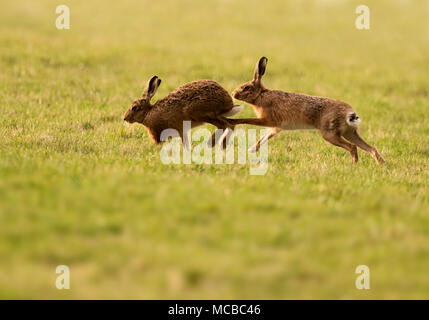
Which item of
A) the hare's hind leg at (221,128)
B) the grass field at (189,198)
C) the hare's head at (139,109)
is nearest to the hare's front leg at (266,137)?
the grass field at (189,198)

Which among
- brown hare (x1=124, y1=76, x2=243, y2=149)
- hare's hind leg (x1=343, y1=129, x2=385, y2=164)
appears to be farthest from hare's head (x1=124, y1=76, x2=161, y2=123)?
hare's hind leg (x1=343, y1=129, x2=385, y2=164)

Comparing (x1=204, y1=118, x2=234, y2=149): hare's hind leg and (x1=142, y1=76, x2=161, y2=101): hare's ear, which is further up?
(x1=142, y1=76, x2=161, y2=101): hare's ear

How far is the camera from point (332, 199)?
7695 mm

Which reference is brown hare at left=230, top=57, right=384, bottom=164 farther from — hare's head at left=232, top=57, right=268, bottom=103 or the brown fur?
the brown fur

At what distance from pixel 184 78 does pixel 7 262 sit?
37.2 feet

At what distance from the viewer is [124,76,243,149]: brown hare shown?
10367 mm

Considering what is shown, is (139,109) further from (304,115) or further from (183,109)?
(304,115)

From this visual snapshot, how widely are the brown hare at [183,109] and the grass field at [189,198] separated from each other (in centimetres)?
44

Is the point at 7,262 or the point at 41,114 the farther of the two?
the point at 41,114

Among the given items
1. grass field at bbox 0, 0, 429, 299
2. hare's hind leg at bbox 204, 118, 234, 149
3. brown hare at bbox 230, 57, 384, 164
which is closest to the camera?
grass field at bbox 0, 0, 429, 299

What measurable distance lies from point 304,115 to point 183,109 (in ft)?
6.57

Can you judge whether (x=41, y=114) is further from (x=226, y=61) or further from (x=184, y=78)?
(x=226, y=61)

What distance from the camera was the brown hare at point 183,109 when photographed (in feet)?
34.0
